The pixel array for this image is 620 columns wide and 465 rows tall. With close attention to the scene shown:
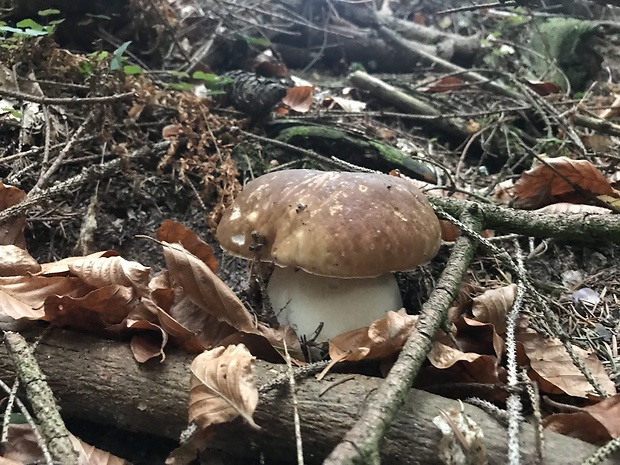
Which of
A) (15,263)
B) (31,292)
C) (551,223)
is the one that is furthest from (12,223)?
(551,223)

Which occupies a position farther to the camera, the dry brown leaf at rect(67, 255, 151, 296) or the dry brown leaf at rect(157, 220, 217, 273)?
the dry brown leaf at rect(157, 220, 217, 273)

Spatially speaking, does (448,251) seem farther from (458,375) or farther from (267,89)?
(267,89)

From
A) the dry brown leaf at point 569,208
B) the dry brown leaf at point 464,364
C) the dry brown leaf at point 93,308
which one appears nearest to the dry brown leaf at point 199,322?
the dry brown leaf at point 93,308

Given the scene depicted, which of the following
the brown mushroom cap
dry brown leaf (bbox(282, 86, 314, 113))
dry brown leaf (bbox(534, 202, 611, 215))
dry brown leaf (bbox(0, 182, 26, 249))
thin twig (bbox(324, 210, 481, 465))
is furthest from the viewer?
dry brown leaf (bbox(282, 86, 314, 113))

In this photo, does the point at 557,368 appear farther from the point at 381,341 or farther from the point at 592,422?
the point at 381,341

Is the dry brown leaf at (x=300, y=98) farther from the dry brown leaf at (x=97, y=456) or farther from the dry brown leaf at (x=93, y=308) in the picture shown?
the dry brown leaf at (x=97, y=456)

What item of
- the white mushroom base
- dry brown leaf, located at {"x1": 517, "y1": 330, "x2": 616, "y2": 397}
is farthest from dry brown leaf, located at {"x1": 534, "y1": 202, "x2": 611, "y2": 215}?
the white mushroom base

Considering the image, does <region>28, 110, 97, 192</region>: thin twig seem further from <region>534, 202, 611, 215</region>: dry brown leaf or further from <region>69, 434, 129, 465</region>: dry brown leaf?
<region>534, 202, 611, 215</region>: dry brown leaf

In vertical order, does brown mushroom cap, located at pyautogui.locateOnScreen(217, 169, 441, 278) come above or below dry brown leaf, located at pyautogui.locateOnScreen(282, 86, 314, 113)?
above
